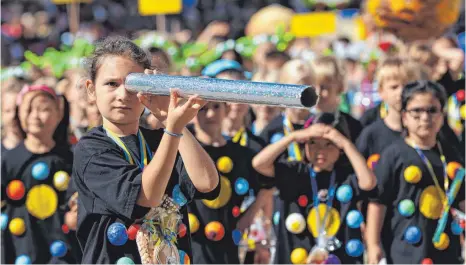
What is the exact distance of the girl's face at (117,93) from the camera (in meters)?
3.87

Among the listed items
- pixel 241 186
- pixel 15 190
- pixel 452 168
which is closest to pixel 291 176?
pixel 241 186

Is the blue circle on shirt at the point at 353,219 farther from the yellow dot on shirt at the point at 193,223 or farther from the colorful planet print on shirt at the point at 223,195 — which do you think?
the yellow dot on shirt at the point at 193,223

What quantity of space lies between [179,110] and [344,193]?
9.02ft

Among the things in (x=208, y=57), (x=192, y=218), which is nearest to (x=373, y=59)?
(x=208, y=57)

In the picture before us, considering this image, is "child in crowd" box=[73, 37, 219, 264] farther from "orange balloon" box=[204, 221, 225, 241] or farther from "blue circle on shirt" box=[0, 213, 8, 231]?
"blue circle on shirt" box=[0, 213, 8, 231]

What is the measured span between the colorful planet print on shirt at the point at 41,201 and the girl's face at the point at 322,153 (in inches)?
63.1

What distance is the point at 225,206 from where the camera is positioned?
6195mm

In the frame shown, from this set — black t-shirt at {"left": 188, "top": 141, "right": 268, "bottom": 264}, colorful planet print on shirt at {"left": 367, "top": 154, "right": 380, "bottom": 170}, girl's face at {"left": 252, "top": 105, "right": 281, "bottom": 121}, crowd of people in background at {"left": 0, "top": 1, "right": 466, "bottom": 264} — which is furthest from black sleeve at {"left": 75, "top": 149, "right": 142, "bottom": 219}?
girl's face at {"left": 252, "top": 105, "right": 281, "bottom": 121}

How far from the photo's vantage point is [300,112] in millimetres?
6738

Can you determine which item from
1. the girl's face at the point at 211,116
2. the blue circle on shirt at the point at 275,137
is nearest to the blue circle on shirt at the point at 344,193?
the girl's face at the point at 211,116

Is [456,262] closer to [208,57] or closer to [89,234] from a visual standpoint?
[89,234]

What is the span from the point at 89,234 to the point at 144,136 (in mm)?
455

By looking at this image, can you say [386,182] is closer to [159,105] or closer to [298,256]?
[298,256]

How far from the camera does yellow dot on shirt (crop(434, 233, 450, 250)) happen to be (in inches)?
240
